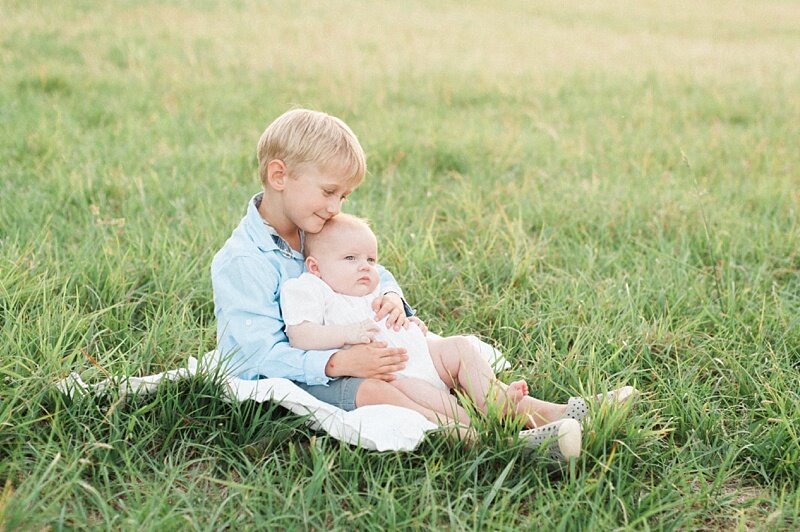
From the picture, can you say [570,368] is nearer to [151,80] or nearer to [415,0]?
[151,80]

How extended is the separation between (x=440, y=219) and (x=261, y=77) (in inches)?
166

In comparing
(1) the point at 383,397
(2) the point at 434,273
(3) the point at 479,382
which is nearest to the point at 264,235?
(1) the point at 383,397

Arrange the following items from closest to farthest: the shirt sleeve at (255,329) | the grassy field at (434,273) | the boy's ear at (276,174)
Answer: the grassy field at (434,273)
the shirt sleeve at (255,329)
the boy's ear at (276,174)

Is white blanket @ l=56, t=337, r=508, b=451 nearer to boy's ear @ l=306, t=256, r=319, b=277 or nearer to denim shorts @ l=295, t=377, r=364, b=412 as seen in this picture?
denim shorts @ l=295, t=377, r=364, b=412

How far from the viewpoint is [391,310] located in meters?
2.95

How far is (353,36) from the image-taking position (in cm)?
1093

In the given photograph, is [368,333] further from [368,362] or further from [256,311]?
[256,311]

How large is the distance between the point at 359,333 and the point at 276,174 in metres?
0.65

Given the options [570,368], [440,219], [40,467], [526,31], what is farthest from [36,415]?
[526,31]

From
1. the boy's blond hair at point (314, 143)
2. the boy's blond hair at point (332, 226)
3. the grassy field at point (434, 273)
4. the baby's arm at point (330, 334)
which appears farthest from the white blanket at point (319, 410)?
the boy's blond hair at point (314, 143)

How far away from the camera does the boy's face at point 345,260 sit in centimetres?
294

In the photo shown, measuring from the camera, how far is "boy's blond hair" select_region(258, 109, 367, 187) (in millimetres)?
2854

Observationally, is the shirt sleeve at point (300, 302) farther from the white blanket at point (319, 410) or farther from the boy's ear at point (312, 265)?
the white blanket at point (319, 410)

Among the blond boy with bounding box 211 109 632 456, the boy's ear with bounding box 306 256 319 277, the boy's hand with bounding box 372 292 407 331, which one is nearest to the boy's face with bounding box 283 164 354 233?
the blond boy with bounding box 211 109 632 456
